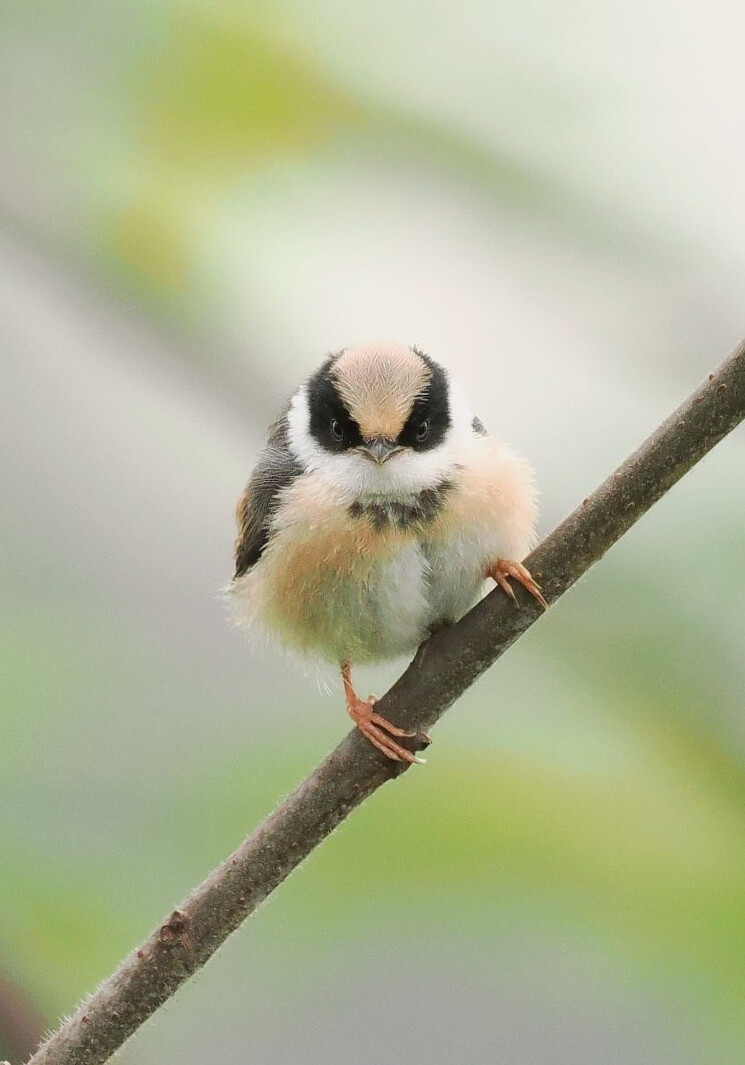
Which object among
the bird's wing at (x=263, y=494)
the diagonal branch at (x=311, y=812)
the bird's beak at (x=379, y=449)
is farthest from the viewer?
the bird's wing at (x=263, y=494)

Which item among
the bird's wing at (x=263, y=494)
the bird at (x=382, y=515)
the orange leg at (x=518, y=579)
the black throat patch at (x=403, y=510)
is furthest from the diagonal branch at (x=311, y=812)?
the bird's wing at (x=263, y=494)

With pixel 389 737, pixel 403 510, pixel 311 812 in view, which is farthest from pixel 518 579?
pixel 403 510

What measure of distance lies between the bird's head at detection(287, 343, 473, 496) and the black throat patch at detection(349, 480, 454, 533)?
0.01m

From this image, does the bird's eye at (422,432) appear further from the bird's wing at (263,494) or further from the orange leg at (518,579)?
the orange leg at (518,579)

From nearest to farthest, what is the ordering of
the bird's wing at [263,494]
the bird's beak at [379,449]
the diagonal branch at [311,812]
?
the diagonal branch at [311,812]
the bird's beak at [379,449]
the bird's wing at [263,494]

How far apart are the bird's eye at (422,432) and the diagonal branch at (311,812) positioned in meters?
0.42

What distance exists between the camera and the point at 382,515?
154 cm

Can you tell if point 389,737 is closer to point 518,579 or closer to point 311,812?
point 311,812

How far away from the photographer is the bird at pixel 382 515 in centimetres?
154

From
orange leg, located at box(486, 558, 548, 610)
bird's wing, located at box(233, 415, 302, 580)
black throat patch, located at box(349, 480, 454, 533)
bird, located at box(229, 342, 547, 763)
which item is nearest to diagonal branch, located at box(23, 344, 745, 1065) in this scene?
orange leg, located at box(486, 558, 548, 610)

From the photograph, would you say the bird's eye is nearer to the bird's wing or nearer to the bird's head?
the bird's head

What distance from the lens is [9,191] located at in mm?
1716

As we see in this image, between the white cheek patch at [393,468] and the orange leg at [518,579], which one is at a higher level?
the orange leg at [518,579]

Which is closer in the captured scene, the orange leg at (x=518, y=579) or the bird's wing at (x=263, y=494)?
the orange leg at (x=518, y=579)
